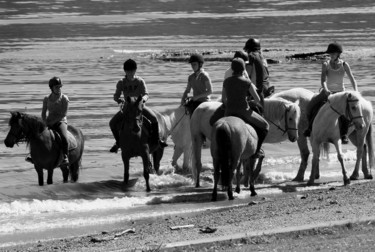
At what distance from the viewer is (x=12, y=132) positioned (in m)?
18.9

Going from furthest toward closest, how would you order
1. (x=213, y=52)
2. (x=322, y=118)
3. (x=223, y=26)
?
(x=223, y=26)
(x=213, y=52)
(x=322, y=118)

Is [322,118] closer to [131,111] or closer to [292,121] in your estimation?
[292,121]

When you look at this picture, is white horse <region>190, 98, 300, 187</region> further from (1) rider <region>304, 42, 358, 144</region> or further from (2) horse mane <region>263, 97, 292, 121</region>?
(1) rider <region>304, 42, 358, 144</region>

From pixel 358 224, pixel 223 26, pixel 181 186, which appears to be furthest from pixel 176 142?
pixel 223 26

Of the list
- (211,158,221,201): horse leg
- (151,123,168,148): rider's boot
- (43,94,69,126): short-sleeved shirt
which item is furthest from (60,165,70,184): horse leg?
(211,158,221,201): horse leg

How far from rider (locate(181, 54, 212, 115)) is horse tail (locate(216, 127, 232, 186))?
3.57 meters

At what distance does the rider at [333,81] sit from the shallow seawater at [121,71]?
132cm

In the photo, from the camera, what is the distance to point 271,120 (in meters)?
20.5

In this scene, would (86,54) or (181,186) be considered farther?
(86,54)

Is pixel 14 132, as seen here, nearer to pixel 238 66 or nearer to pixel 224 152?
pixel 224 152

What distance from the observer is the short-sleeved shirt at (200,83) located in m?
21.1

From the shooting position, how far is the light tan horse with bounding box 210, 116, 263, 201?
17609 millimetres

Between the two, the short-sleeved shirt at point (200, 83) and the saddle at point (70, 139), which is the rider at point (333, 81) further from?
the saddle at point (70, 139)

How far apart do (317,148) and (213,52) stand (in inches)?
1310
